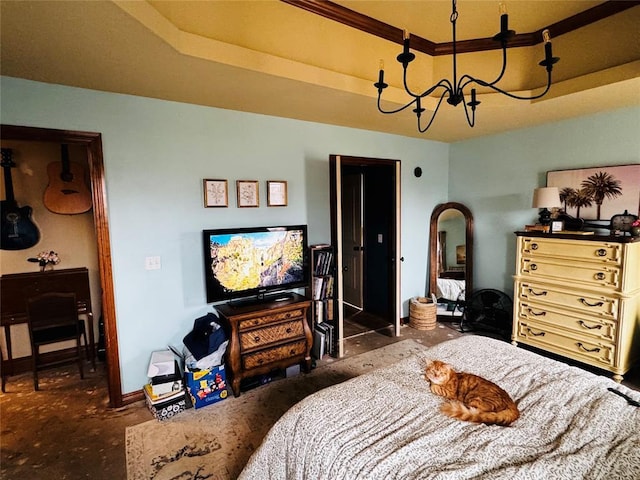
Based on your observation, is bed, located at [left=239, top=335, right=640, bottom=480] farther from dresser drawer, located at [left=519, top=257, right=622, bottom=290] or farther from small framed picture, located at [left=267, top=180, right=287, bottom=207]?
small framed picture, located at [left=267, top=180, right=287, bottom=207]

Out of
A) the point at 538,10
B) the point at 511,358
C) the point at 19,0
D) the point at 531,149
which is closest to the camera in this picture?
the point at 19,0

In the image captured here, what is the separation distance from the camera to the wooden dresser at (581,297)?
2.68 metres

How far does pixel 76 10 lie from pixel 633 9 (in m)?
3.46

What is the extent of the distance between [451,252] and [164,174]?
143 inches

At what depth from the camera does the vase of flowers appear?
312 cm

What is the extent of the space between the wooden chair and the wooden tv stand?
1.37m

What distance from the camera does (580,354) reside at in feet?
9.62

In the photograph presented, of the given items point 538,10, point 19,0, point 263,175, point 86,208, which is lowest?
point 86,208

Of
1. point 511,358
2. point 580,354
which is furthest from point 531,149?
point 511,358

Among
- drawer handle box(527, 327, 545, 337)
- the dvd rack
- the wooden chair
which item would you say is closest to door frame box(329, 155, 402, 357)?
the dvd rack

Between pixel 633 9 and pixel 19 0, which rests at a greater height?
pixel 633 9

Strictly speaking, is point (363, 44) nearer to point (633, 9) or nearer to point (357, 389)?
point (633, 9)

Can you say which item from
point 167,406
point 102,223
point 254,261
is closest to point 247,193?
point 254,261

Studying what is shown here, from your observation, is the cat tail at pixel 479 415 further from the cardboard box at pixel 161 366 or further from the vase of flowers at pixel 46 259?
the vase of flowers at pixel 46 259
